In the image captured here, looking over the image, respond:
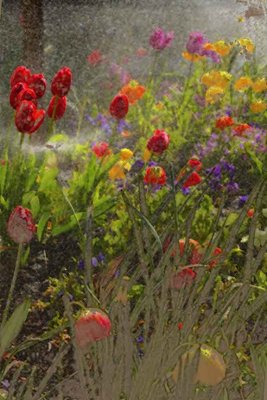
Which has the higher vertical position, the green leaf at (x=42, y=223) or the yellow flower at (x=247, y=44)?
the yellow flower at (x=247, y=44)

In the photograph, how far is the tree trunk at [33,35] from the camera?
4977mm

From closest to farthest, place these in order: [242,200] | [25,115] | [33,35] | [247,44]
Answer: [25,115]
[242,200]
[247,44]
[33,35]

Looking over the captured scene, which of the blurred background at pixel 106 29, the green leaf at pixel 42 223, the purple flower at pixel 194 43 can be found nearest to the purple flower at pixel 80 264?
the green leaf at pixel 42 223

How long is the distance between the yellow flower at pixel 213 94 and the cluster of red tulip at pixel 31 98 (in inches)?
51.6

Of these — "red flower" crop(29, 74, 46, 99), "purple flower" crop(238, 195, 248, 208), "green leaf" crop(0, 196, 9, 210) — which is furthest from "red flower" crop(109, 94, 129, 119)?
"purple flower" crop(238, 195, 248, 208)

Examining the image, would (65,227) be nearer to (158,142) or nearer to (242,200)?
(158,142)

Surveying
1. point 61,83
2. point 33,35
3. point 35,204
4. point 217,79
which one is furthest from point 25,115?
point 33,35

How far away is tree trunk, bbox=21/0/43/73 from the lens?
4977 millimetres

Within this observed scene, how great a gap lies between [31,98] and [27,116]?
7cm

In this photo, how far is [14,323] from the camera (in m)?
2.10

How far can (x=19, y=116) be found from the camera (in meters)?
2.83

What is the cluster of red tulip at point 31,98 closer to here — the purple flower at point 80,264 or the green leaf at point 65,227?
the green leaf at point 65,227

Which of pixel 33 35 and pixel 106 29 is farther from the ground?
pixel 33 35

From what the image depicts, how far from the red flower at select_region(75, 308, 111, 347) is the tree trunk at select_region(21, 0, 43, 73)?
3.28 metres
